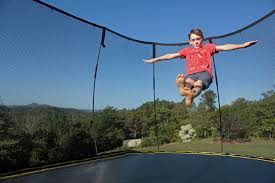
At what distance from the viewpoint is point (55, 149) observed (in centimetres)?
422

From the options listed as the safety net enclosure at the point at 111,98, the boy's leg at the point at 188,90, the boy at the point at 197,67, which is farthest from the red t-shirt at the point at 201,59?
the safety net enclosure at the point at 111,98

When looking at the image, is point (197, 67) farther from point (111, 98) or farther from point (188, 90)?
point (111, 98)

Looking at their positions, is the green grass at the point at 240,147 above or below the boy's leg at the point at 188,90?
below

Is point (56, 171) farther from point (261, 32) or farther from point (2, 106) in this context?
point (261, 32)

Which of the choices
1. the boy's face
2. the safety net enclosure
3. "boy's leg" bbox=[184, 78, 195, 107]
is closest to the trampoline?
the safety net enclosure

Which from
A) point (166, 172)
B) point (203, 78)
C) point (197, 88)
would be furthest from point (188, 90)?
point (166, 172)

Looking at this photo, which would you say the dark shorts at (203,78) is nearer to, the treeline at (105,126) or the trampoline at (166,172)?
the trampoline at (166,172)

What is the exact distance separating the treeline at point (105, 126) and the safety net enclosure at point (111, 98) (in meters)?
0.02

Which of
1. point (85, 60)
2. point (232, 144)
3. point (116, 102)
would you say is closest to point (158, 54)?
point (116, 102)

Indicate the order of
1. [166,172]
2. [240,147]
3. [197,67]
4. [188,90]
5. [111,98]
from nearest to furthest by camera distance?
[166,172] < [188,90] < [197,67] < [111,98] < [240,147]

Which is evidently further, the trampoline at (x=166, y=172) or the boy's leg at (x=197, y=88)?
the boy's leg at (x=197, y=88)

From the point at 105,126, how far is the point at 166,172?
7.20 ft

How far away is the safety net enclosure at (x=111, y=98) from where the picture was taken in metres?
3.02

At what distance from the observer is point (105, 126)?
492 cm
